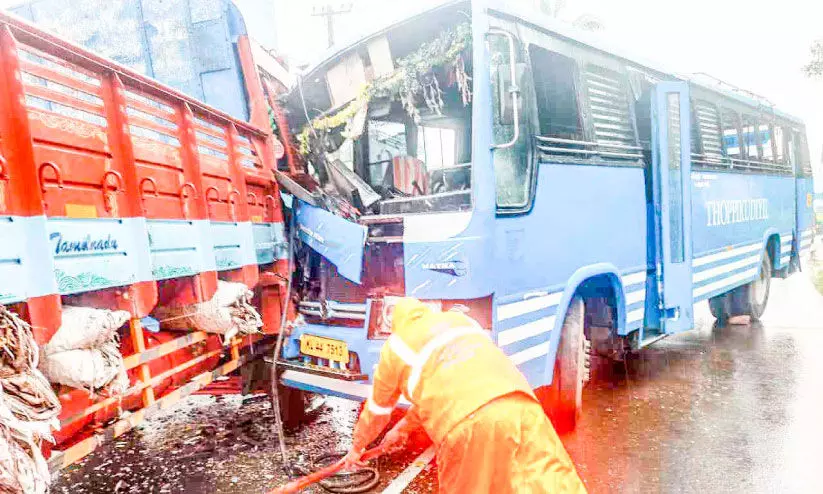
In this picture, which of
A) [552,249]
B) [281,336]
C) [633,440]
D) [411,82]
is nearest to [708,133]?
[552,249]

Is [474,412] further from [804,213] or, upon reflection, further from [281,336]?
[804,213]

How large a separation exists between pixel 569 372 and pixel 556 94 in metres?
2.09

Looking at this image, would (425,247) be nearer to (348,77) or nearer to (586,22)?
(348,77)

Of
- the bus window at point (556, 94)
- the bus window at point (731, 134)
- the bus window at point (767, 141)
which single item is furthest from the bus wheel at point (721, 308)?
the bus window at point (556, 94)

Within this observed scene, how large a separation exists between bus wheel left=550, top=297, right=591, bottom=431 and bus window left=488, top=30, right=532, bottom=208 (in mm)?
Result: 1130

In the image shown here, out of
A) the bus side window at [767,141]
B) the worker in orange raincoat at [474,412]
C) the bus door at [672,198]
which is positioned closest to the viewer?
the worker in orange raincoat at [474,412]

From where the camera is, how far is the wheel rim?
8.05m

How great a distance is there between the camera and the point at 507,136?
Result: 136 inches

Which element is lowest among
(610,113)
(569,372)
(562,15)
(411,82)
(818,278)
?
(818,278)

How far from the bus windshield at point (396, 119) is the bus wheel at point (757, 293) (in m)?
6.03

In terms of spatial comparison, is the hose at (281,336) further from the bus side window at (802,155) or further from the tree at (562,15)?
the bus side window at (802,155)

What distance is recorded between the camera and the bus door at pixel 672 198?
489 cm

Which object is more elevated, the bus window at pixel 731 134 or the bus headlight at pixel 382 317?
the bus window at pixel 731 134

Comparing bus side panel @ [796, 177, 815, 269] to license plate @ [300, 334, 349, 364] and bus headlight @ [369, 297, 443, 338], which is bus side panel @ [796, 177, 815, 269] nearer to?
bus headlight @ [369, 297, 443, 338]
